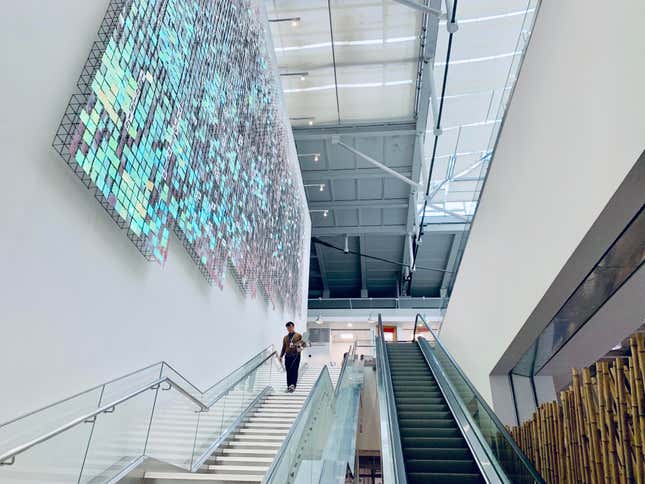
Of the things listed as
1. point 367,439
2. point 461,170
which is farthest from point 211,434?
point 461,170

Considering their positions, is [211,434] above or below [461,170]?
below

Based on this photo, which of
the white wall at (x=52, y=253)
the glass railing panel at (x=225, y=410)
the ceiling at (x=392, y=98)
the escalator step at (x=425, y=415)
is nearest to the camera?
the white wall at (x=52, y=253)

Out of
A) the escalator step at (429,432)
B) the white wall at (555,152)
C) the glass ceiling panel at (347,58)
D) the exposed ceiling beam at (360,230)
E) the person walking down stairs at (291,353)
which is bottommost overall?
the escalator step at (429,432)

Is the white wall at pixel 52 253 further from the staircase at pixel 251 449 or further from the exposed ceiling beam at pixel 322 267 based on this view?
the exposed ceiling beam at pixel 322 267

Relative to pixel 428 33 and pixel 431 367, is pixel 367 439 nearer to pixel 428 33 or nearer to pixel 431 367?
pixel 431 367

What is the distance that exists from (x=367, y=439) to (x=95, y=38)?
981 cm

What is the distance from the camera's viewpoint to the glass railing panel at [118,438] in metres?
3.07

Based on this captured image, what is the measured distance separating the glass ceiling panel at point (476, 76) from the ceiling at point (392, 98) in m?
0.03

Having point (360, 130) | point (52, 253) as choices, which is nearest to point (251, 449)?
point (52, 253)

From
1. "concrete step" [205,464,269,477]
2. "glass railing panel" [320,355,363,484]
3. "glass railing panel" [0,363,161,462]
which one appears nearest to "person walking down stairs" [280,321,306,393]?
"glass railing panel" [320,355,363,484]

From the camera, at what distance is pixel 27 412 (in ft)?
9.49

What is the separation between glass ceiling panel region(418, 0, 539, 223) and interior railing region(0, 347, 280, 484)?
683cm

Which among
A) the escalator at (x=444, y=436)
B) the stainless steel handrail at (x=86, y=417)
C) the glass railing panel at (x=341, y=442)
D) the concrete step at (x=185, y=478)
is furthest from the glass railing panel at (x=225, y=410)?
the escalator at (x=444, y=436)

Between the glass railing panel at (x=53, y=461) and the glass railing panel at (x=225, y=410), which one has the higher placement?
the glass railing panel at (x=225, y=410)
